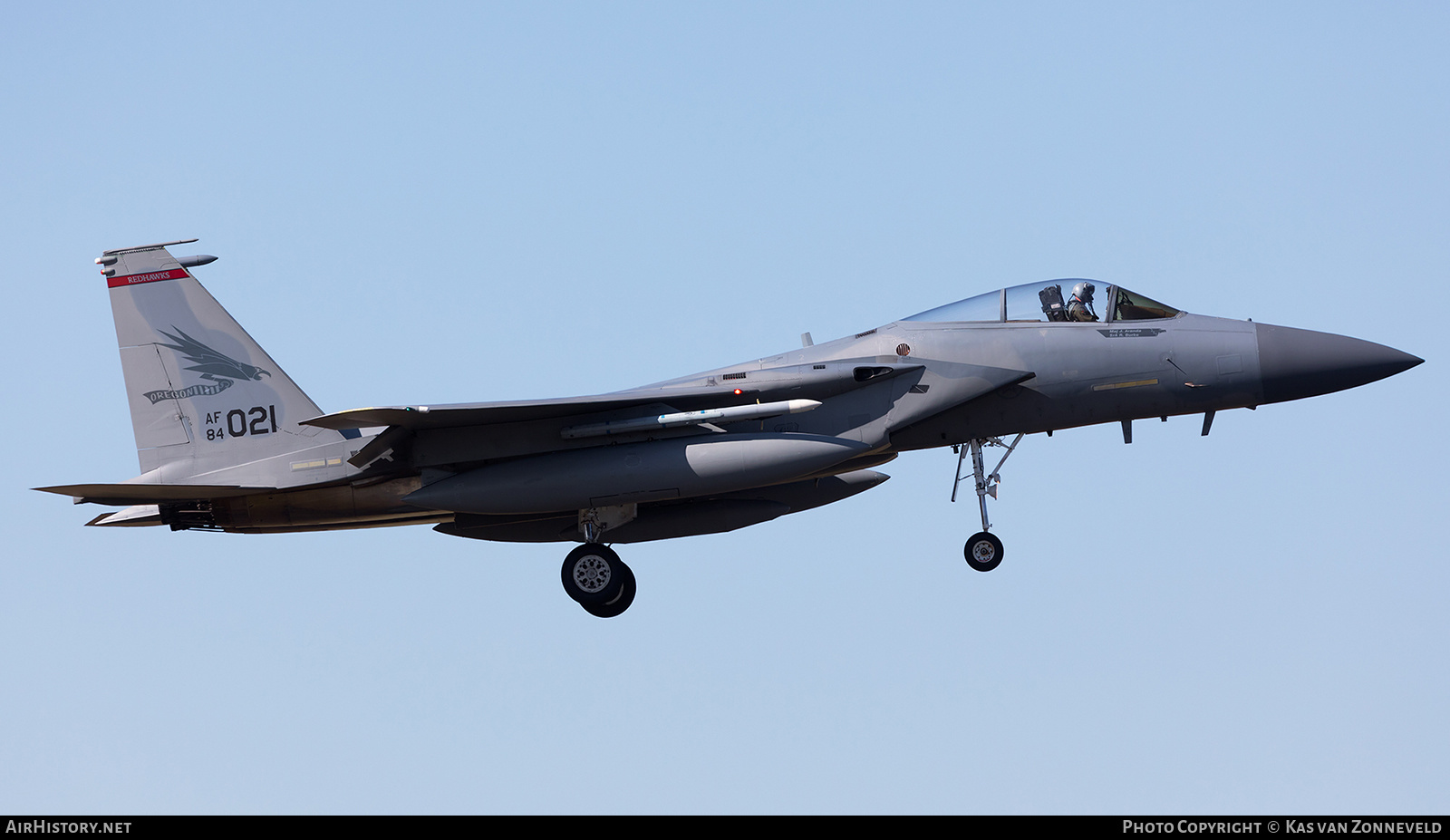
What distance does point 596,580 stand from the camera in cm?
1619

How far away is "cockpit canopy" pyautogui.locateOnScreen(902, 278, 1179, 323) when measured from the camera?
52.0ft

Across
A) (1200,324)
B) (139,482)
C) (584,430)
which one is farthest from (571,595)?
(1200,324)

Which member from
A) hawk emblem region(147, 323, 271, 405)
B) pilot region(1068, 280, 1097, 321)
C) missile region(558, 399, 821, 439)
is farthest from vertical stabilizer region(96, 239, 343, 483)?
pilot region(1068, 280, 1097, 321)

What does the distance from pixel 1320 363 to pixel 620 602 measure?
813 centimetres

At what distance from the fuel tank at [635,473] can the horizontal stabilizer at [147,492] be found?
2157mm

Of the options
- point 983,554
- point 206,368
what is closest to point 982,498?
point 983,554

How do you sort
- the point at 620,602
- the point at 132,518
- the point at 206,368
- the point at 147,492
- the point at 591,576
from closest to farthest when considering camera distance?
the point at 147,492, the point at 591,576, the point at 620,602, the point at 132,518, the point at 206,368

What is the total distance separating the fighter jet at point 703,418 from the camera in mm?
15391

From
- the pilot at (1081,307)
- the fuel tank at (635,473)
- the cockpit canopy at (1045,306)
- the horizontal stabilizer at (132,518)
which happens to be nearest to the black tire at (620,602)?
the fuel tank at (635,473)

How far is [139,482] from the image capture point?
16391mm

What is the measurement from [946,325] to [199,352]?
8.78 m

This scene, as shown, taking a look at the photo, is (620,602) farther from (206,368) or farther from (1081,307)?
(1081,307)

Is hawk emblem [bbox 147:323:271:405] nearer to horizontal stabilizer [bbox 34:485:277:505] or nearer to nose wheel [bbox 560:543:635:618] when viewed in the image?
horizontal stabilizer [bbox 34:485:277:505]
